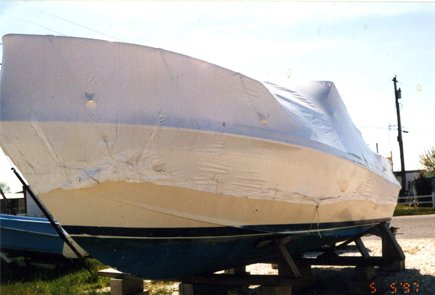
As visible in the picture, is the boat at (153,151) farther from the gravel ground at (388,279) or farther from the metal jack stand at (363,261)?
the gravel ground at (388,279)

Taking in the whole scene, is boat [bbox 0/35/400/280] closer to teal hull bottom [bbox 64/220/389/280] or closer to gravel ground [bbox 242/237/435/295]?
teal hull bottom [bbox 64/220/389/280]

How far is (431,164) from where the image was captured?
1350 inches

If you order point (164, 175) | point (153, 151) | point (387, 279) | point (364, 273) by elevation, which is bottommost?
point (387, 279)

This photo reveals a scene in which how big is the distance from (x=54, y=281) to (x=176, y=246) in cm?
440

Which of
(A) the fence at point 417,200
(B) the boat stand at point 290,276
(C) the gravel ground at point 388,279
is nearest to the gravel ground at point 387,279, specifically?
(C) the gravel ground at point 388,279

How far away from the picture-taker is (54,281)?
297 inches

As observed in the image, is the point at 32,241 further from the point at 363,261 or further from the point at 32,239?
the point at 363,261

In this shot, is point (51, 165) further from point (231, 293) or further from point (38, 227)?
point (38, 227)

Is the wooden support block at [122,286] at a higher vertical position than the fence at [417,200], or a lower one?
higher

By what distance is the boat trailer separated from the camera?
4.24 metres

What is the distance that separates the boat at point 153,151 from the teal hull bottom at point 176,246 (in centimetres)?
1

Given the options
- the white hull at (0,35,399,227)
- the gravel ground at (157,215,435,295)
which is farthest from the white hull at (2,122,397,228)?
the gravel ground at (157,215,435,295)

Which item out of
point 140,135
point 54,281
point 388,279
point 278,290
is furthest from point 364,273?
point 54,281

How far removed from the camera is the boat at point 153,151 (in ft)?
11.4
